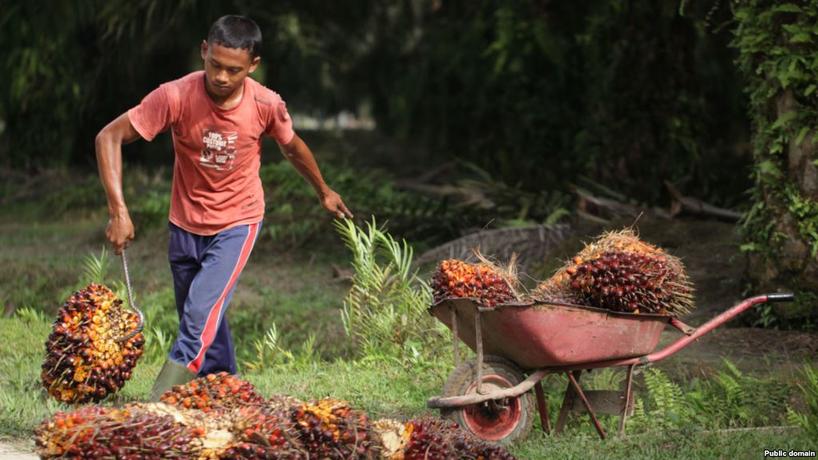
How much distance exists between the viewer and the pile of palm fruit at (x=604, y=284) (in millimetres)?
5750

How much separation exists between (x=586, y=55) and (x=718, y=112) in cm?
361

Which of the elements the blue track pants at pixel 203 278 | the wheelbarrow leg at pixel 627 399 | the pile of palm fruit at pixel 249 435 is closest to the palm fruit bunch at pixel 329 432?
the pile of palm fruit at pixel 249 435

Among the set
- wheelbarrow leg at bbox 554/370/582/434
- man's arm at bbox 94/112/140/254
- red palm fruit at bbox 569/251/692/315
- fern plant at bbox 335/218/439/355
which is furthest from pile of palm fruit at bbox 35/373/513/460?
fern plant at bbox 335/218/439/355

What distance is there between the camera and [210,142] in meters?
6.12

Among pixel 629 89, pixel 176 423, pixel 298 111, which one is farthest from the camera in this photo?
pixel 298 111

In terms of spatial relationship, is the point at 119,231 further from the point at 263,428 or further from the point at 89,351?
the point at 263,428

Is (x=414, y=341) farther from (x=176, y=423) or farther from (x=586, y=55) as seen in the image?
(x=586, y=55)

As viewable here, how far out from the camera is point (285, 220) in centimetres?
1208

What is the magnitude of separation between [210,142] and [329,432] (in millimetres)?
1942

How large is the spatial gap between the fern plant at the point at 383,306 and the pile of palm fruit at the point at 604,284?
1648 millimetres

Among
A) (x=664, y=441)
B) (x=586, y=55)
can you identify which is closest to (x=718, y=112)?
(x=586, y=55)

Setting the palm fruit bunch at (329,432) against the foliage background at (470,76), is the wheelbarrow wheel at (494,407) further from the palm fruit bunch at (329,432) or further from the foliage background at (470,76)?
the foliage background at (470,76)

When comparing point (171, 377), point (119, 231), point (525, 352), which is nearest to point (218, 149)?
point (119, 231)

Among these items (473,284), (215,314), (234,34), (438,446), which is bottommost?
(215,314)
